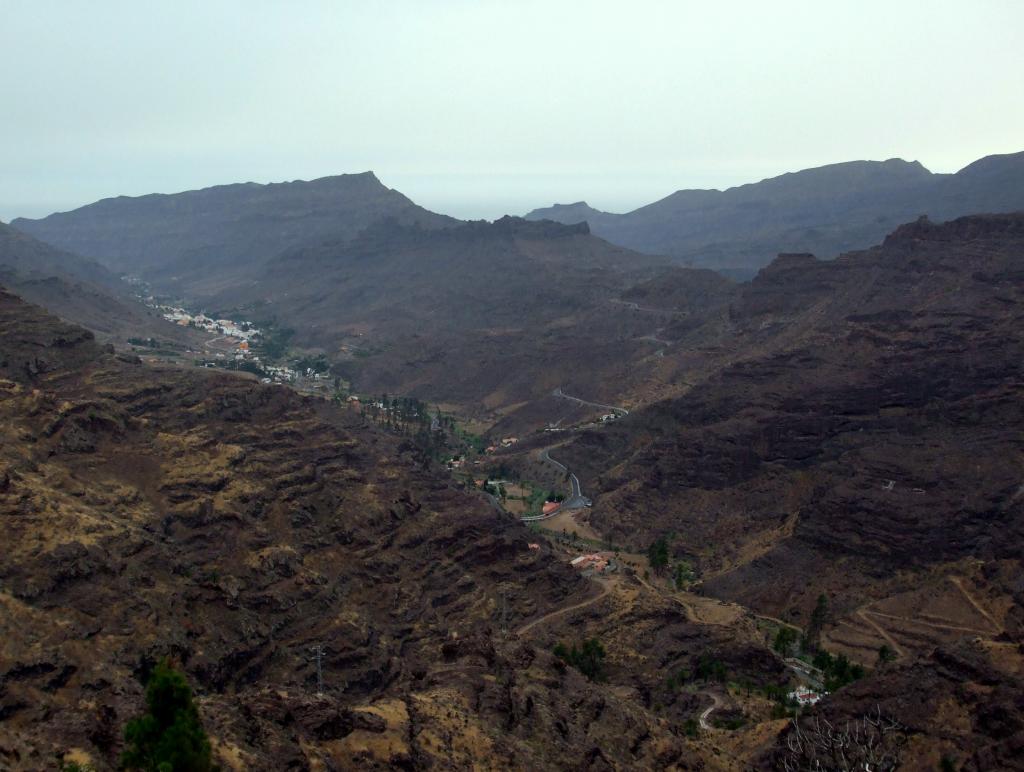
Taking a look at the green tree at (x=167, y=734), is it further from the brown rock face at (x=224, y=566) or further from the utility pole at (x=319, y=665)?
the utility pole at (x=319, y=665)

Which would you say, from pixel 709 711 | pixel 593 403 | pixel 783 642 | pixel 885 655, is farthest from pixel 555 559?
pixel 593 403

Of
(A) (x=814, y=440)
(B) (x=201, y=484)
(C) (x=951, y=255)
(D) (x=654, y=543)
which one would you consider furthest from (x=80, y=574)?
(C) (x=951, y=255)

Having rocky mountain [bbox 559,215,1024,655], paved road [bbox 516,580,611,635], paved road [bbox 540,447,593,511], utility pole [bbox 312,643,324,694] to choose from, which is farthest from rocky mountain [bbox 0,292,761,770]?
paved road [bbox 540,447,593,511]

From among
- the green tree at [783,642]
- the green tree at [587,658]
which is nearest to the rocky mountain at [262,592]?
the green tree at [587,658]

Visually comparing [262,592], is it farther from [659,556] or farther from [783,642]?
[659,556]

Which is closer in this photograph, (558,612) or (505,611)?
(505,611)

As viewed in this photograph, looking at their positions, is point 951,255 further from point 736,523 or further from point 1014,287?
point 736,523

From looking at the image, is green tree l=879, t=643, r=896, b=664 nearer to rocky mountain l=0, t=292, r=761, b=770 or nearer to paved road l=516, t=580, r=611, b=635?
rocky mountain l=0, t=292, r=761, b=770
